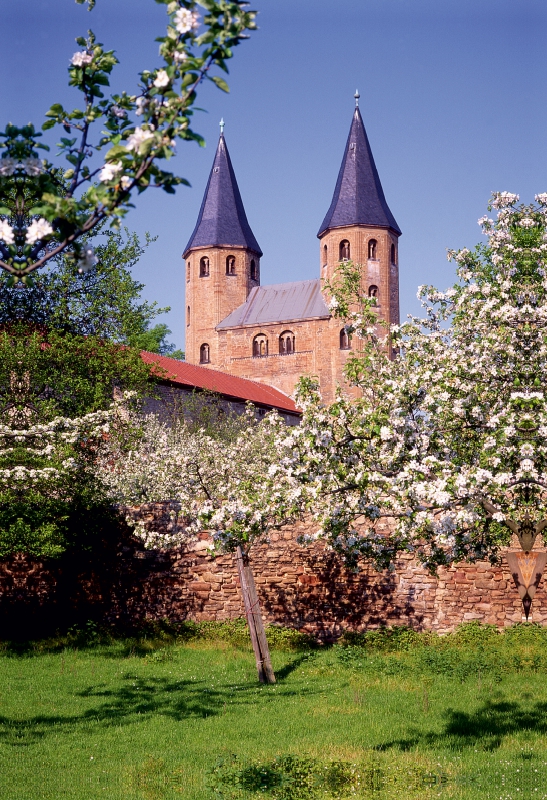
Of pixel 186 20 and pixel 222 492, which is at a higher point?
pixel 186 20

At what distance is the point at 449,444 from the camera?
9023 mm

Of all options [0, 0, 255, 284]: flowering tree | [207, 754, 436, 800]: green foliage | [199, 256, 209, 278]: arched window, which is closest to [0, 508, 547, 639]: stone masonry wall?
[207, 754, 436, 800]: green foliage

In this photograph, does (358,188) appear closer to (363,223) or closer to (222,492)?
(363,223)

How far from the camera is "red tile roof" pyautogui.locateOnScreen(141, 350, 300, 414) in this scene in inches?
1935

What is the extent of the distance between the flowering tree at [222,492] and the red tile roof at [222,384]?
75.4 feet

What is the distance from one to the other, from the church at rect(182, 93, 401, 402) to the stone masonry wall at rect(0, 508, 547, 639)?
46931 mm

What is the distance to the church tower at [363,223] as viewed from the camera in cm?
6956

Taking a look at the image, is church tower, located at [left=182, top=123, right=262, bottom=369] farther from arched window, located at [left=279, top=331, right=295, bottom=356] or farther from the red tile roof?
the red tile roof

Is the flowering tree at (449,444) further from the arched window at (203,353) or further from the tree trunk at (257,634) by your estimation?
the arched window at (203,353)

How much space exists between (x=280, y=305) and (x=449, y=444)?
64.2 metres

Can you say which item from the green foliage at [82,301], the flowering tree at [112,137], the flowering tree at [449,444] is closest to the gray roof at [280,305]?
the green foliage at [82,301]

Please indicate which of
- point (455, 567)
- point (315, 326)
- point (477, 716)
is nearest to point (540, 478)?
point (477, 716)

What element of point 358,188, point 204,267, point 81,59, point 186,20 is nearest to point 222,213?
point 204,267

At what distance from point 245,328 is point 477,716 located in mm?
62823
